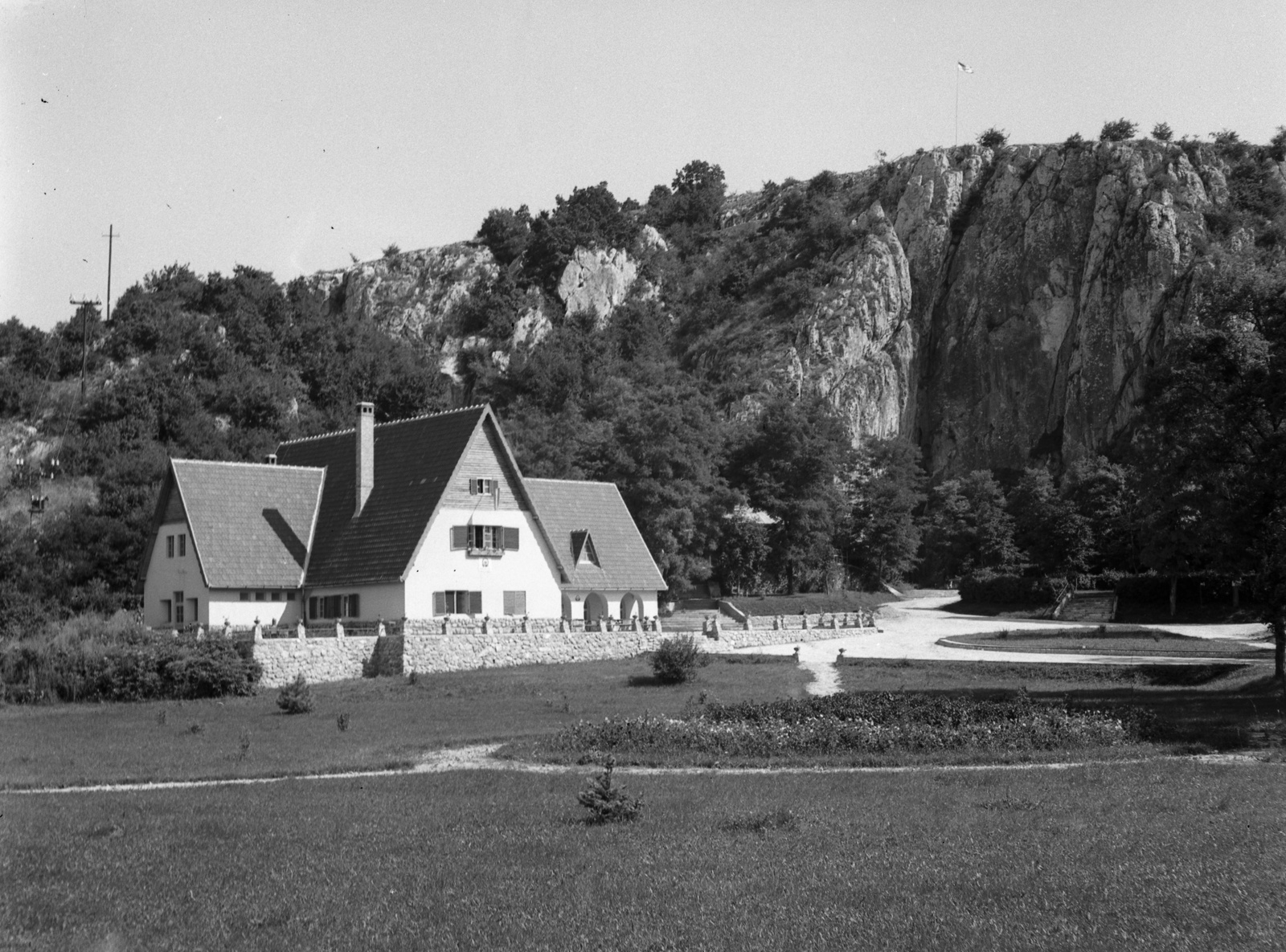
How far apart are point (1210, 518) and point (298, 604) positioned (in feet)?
110

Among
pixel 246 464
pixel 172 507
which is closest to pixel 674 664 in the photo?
pixel 246 464

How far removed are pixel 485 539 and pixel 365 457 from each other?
601 centimetres

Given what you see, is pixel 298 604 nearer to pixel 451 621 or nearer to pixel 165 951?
pixel 451 621

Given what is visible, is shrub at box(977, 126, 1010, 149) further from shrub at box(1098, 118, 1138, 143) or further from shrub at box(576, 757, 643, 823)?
shrub at box(576, 757, 643, 823)

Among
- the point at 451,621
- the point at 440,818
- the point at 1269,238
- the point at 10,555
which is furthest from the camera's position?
the point at 1269,238

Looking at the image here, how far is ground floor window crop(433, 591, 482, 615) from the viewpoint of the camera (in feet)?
154

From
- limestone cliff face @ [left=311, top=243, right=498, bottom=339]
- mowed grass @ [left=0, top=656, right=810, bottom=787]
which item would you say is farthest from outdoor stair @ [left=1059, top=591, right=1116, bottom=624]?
limestone cliff face @ [left=311, top=243, right=498, bottom=339]

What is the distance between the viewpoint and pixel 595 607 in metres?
55.5

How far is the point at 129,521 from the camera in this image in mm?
56375

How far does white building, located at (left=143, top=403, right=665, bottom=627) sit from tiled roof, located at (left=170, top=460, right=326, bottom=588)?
0.04 m

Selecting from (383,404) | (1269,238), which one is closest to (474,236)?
(383,404)

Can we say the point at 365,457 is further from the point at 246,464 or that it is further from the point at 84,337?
the point at 84,337

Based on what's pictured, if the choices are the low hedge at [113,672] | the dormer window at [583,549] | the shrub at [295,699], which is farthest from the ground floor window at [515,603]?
the shrub at [295,699]

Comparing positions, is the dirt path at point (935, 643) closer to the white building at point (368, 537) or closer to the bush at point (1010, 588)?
the bush at point (1010, 588)
